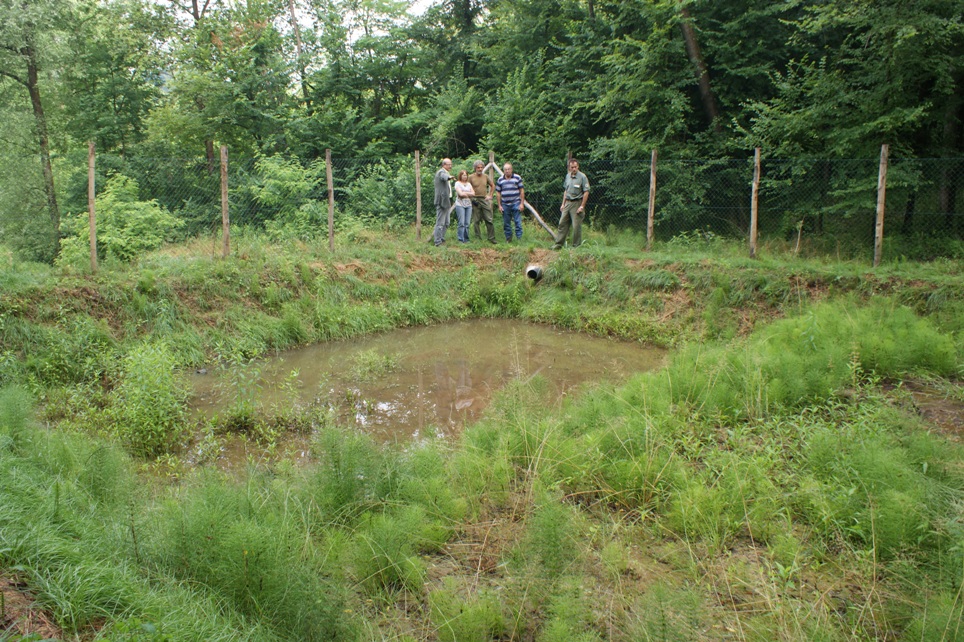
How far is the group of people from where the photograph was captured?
12461 millimetres

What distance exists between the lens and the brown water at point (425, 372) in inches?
269

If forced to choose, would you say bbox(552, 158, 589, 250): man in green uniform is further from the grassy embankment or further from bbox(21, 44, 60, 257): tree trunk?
bbox(21, 44, 60, 257): tree trunk

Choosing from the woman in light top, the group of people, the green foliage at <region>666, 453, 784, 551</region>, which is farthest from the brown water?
the woman in light top

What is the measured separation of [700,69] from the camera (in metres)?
13.9

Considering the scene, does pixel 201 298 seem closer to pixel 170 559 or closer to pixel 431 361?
pixel 431 361

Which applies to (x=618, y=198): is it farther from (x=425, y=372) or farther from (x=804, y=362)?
(x=804, y=362)

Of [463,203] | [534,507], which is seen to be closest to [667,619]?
[534,507]

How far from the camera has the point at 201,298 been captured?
943 centimetres

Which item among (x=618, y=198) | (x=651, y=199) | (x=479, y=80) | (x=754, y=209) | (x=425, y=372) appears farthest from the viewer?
(x=479, y=80)

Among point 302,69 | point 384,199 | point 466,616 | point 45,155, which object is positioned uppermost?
point 302,69

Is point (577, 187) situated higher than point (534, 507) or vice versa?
point (577, 187)

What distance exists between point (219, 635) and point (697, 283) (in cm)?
956

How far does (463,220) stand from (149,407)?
8.40m

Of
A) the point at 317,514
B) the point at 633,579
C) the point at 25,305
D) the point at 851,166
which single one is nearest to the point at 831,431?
the point at 633,579
